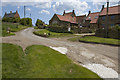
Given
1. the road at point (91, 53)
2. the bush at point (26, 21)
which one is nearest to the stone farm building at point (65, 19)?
the bush at point (26, 21)

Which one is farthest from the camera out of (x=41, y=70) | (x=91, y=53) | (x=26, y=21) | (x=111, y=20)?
(x=26, y=21)

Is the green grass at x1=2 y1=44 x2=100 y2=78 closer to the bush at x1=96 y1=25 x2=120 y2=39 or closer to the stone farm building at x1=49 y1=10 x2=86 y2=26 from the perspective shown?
the bush at x1=96 y1=25 x2=120 y2=39

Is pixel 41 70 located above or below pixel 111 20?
below

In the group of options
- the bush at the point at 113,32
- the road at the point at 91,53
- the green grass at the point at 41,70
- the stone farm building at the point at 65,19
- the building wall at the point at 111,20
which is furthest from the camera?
the stone farm building at the point at 65,19

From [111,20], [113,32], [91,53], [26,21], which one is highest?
[26,21]

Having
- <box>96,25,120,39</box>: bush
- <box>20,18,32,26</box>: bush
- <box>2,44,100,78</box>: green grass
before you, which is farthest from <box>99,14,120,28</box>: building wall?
<box>20,18,32,26</box>: bush

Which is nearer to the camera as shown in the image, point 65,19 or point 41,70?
point 41,70

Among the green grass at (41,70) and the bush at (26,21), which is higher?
Answer: the bush at (26,21)

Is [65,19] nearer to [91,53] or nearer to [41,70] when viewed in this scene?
[91,53]

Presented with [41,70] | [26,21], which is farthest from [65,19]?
[41,70]

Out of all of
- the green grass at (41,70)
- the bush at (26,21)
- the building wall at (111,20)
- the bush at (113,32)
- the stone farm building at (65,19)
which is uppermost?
the bush at (26,21)

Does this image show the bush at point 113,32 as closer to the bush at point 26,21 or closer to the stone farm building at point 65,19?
the stone farm building at point 65,19

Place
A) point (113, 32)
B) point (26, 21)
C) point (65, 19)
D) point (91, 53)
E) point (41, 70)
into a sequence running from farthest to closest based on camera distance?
point (26, 21) → point (65, 19) → point (113, 32) → point (91, 53) → point (41, 70)

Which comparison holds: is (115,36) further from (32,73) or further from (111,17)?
(32,73)
